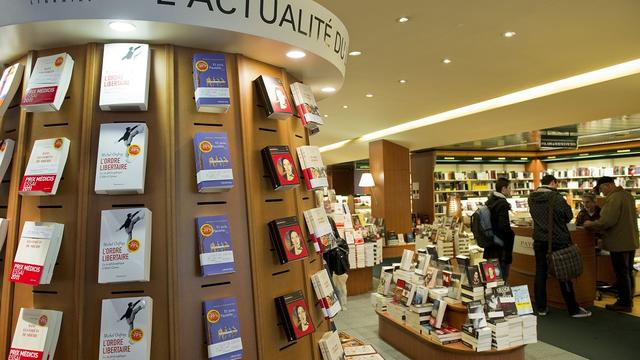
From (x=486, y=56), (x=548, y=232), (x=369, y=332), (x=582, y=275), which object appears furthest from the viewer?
(x=582, y=275)

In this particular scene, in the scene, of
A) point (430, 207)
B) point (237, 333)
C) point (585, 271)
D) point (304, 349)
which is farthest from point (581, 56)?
point (430, 207)

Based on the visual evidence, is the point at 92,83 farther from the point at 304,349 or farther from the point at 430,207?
the point at 430,207

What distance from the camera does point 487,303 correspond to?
127 inches

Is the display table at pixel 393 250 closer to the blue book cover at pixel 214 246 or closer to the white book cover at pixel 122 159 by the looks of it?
the blue book cover at pixel 214 246

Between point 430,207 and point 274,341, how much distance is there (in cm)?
1083

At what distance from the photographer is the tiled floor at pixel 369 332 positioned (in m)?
3.74

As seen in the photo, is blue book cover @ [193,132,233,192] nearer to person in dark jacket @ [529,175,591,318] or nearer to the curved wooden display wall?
the curved wooden display wall

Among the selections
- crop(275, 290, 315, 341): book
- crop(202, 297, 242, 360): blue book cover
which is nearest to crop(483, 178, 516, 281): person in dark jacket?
crop(275, 290, 315, 341): book

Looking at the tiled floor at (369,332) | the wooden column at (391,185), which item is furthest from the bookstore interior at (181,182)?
the wooden column at (391,185)

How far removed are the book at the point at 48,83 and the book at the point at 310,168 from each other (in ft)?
3.59

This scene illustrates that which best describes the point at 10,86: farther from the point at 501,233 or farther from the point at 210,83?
the point at 501,233

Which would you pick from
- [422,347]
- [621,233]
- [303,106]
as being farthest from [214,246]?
[621,233]

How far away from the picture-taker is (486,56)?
166 inches

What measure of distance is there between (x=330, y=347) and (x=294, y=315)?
348 millimetres
